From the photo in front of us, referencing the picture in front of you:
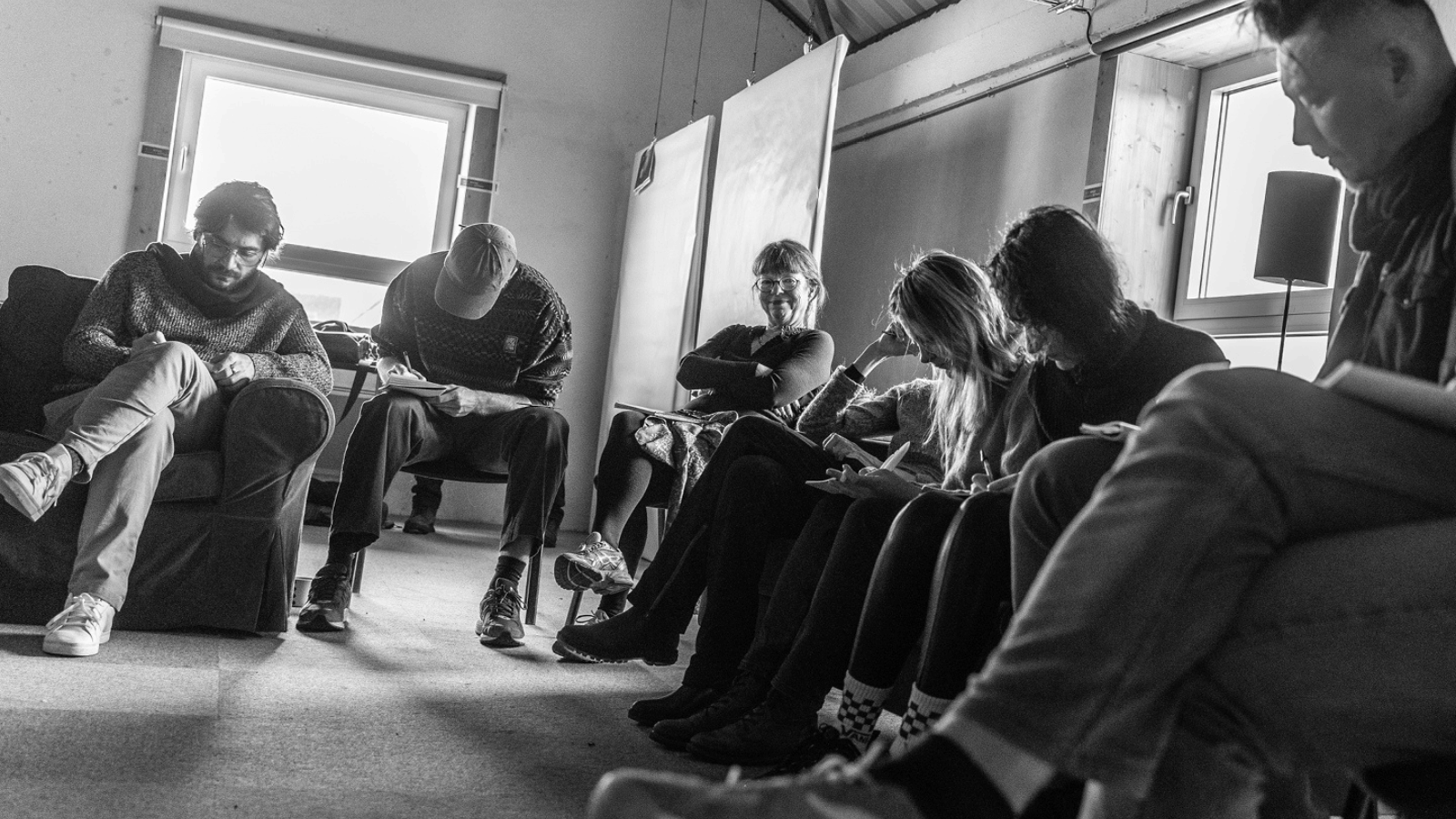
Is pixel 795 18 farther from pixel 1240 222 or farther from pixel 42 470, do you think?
pixel 42 470

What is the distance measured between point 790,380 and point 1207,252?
4.30 ft

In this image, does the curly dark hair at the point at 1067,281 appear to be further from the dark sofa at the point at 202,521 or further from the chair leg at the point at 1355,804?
the dark sofa at the point at 202,521

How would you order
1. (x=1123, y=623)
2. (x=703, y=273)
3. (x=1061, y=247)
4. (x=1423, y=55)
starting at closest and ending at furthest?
(x=1123, y=623)
(x=1423, y=55)
(x=1061, y=247)
(x=703, y=273)

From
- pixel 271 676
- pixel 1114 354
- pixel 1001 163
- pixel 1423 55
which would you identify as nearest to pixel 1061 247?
pixel 1114 354

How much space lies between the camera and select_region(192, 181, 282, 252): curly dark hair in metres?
2.81

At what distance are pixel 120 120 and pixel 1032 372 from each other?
4.64m

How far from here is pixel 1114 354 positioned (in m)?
1.74

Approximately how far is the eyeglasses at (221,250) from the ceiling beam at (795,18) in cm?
374

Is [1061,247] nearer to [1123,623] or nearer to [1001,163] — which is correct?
[1123,623]

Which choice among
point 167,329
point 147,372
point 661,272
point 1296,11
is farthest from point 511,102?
point 1296,11

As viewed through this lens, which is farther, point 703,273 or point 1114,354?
point 703,273

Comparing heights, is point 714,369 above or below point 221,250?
below

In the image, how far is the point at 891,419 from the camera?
8.65 ft

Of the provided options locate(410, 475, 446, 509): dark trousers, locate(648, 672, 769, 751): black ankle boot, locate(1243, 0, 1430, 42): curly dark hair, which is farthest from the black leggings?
locate(1243, 0, 1430, 42): curly dark hair
